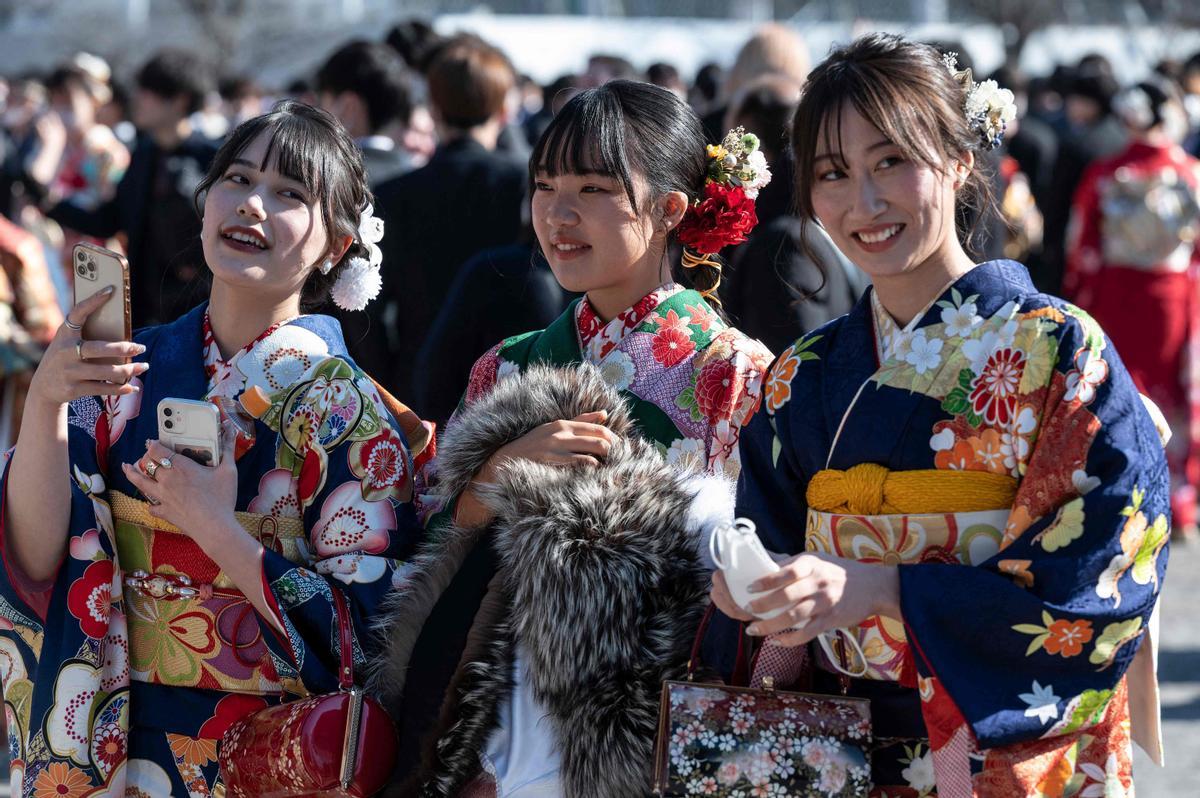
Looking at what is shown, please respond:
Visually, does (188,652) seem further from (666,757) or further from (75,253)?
(666,757)

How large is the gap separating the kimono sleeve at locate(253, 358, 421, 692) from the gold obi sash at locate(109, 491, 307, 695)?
0.05 m

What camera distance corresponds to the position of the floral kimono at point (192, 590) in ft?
7.89

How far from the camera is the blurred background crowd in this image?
3775 mm

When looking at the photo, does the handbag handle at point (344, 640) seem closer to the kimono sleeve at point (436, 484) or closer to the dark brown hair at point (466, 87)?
the kimono sleeve at point (436, 484)

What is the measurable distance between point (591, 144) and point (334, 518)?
0.78m

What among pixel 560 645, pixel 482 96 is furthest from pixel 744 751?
pixel 482 96

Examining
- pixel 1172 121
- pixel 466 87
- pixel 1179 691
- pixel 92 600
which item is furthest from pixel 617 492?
pixel 1172 121

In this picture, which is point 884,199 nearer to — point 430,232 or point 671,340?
point 671,340

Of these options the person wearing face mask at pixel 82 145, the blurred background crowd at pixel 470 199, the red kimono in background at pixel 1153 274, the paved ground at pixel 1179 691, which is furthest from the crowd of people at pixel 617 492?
the person wearing face mask at pixel 82 145

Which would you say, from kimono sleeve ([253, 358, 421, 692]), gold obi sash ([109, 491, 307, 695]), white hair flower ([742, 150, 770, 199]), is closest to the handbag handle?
kimono sleeve ([253, 358, 421, 692])

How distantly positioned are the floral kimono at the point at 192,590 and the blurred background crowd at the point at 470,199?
0.66 m

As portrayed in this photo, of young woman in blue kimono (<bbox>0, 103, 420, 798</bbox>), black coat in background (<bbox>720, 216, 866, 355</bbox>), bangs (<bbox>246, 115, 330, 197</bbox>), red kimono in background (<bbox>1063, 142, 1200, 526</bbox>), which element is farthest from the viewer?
red kimono in background (<bbox>1063, 142, 1200, 526</bbox>)

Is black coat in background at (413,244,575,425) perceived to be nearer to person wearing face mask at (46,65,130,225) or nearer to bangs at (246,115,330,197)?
bangs at (246,115,330,197)

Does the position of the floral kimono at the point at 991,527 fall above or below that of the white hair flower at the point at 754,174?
below
